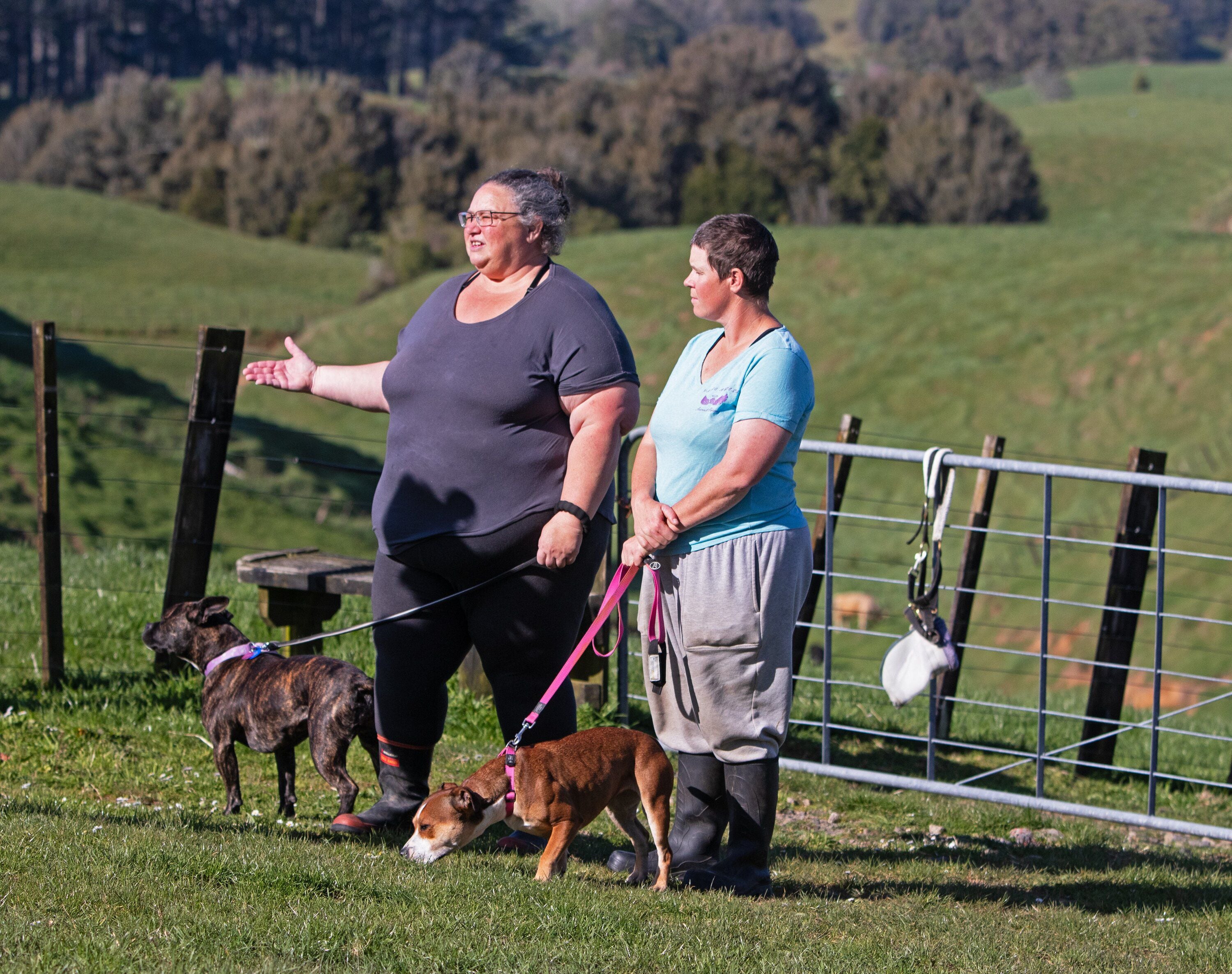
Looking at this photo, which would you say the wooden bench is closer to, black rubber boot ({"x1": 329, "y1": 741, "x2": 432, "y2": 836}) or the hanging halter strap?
black rubber boot ({"x1": 329, "y1": 741, "x2": 432, "y2": 836})

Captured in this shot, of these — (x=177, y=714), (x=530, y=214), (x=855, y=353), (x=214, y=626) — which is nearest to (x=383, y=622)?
(x=214, y=626)

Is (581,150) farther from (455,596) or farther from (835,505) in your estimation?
(455,596)

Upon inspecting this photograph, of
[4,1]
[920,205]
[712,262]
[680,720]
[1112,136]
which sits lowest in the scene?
[680,720]

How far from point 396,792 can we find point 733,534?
5.05 ft

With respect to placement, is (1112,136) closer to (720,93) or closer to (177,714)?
(720,93)

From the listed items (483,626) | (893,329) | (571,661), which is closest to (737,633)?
(571,661)

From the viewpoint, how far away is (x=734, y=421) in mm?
4000

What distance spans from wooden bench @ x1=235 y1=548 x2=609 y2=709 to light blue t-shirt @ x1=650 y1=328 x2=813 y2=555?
7.48 feet

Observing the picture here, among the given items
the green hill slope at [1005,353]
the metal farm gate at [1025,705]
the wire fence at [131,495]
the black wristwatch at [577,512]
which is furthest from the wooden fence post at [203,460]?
the green hill slope at [1005,353]

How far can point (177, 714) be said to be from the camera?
6191 millimetres

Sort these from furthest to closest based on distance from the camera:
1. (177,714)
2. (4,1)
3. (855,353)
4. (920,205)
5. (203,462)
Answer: (4,1), (920,205), (855,353), (203,462), (177,714)

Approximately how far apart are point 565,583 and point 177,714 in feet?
9.15

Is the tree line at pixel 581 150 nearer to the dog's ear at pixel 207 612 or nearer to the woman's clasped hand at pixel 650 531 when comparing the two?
the dog's ear at pixel 207 612

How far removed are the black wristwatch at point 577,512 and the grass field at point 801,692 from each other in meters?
1.09
